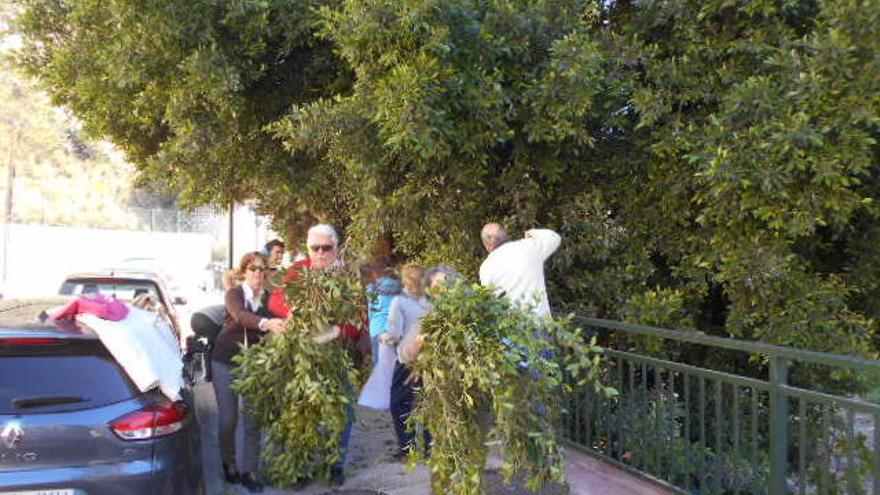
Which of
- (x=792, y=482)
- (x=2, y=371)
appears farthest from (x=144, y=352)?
(x=792, y=482)

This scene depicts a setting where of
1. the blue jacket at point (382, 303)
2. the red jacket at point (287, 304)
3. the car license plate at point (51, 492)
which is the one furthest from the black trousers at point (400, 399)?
the car license plate at point (51, 492)

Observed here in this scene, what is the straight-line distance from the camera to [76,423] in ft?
12.1

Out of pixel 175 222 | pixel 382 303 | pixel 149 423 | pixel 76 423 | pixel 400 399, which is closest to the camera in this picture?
pixel 76 423

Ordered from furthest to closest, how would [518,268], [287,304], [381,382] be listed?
1. [381,382]
2. [518,268]
3. [287,304]

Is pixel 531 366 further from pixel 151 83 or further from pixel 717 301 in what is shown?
pixel 151 83

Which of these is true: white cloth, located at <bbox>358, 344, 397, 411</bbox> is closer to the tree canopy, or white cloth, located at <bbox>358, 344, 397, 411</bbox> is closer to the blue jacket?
the blue jacket

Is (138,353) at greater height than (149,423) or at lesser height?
greater

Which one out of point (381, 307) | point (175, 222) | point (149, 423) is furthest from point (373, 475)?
point (175, 222)

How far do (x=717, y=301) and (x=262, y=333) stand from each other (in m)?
4.08

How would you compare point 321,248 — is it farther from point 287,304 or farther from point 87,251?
point 87,251

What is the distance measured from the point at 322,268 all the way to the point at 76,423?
1.71 metres

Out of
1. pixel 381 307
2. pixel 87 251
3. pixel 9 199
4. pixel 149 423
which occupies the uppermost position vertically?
pixel 9 199

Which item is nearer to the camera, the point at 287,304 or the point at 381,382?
the point at 287,304

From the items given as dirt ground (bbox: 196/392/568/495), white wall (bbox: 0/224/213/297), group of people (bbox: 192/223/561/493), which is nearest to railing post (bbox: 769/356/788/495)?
dirt ground (bbox: 196/392/568/495)
